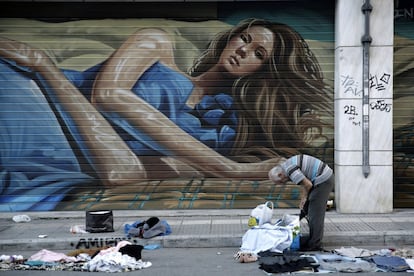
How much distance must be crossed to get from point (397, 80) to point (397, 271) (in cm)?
509

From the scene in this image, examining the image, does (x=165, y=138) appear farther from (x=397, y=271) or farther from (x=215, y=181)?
(x=397, y=271)

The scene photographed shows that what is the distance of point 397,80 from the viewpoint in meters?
11.8

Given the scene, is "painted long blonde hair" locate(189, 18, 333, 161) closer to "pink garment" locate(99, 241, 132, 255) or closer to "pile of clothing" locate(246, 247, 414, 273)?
"pile of clothing" locate(246, 247, 414, 273)

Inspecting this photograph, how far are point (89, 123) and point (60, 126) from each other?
0.58m

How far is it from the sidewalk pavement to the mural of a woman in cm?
90

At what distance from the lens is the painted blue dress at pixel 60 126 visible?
39.1ft

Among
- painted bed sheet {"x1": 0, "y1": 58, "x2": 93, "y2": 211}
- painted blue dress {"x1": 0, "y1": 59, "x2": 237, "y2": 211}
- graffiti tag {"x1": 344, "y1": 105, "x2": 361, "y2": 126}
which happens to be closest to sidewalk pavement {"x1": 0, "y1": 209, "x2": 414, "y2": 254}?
painted bed sheet {"x1": 0, "y1": 58, "x2": 93, "y2": 211}

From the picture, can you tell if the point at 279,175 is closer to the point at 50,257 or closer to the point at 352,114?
the point at 352,114

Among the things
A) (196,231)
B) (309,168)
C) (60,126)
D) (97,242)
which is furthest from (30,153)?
(309,168)

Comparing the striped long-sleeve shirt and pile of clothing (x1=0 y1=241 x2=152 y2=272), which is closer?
pile of clothing (x1=0 y1=241 x2=152 y2=272)

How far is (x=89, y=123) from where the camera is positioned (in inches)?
471

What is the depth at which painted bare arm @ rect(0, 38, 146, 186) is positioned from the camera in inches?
470

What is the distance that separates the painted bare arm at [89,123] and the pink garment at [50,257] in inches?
125

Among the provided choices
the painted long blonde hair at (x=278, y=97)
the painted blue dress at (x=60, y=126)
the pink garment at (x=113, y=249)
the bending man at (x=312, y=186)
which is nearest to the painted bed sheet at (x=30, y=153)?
the painted blue dress at (x=60, y=126)
